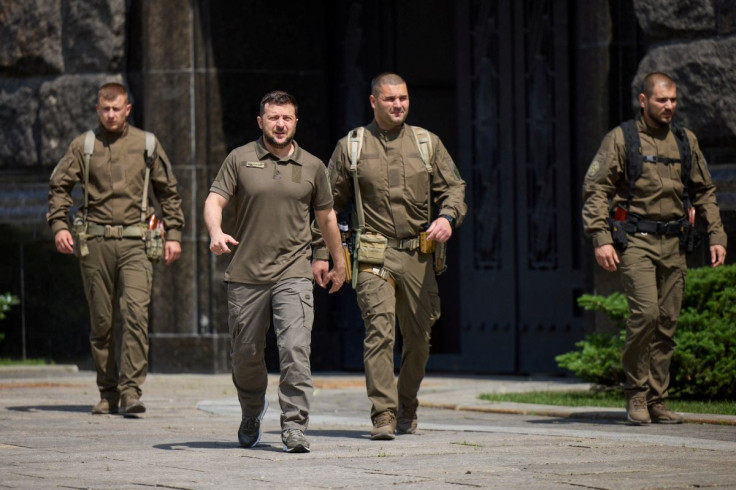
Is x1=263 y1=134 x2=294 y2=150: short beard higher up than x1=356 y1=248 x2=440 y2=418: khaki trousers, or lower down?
higher up

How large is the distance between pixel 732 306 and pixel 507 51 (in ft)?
13.1

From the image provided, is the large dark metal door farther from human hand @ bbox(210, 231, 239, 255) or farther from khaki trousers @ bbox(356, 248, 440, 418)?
human hand @ bbox(210, 231, 239, 255)

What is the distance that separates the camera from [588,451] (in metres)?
8.83

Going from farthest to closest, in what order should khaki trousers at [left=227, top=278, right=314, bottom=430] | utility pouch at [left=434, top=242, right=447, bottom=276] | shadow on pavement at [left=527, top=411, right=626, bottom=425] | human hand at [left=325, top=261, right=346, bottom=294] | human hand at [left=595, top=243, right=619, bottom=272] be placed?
shadow on pavement at [left=527, top=411, right=626, bottom=425], human hand at [left=595, top=243, right=619, bottom=272], utility pouch at [left=434, top=242, right=447, bottom=276], human hand at [left=325, top=261, right=346, bottom=294], khaki trousers at [left=227, top=278, right=314, bottom=430]

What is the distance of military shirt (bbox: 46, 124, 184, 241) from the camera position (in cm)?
1168

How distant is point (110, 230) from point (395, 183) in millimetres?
2498

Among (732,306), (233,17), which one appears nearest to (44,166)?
(233,17)

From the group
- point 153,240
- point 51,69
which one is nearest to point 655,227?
point 153,240

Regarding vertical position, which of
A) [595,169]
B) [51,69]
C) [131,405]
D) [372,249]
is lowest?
[131,405]

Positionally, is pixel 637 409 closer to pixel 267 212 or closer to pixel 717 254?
pixel 717 254

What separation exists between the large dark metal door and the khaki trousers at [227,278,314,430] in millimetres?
5917

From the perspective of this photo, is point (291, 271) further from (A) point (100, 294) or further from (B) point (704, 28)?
(B) point (704, 28)

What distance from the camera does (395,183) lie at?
32.9 ft

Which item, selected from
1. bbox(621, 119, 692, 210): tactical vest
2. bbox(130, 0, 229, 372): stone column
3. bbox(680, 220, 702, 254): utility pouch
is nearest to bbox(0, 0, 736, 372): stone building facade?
bbox(130, 0, 229, 372): stone column
